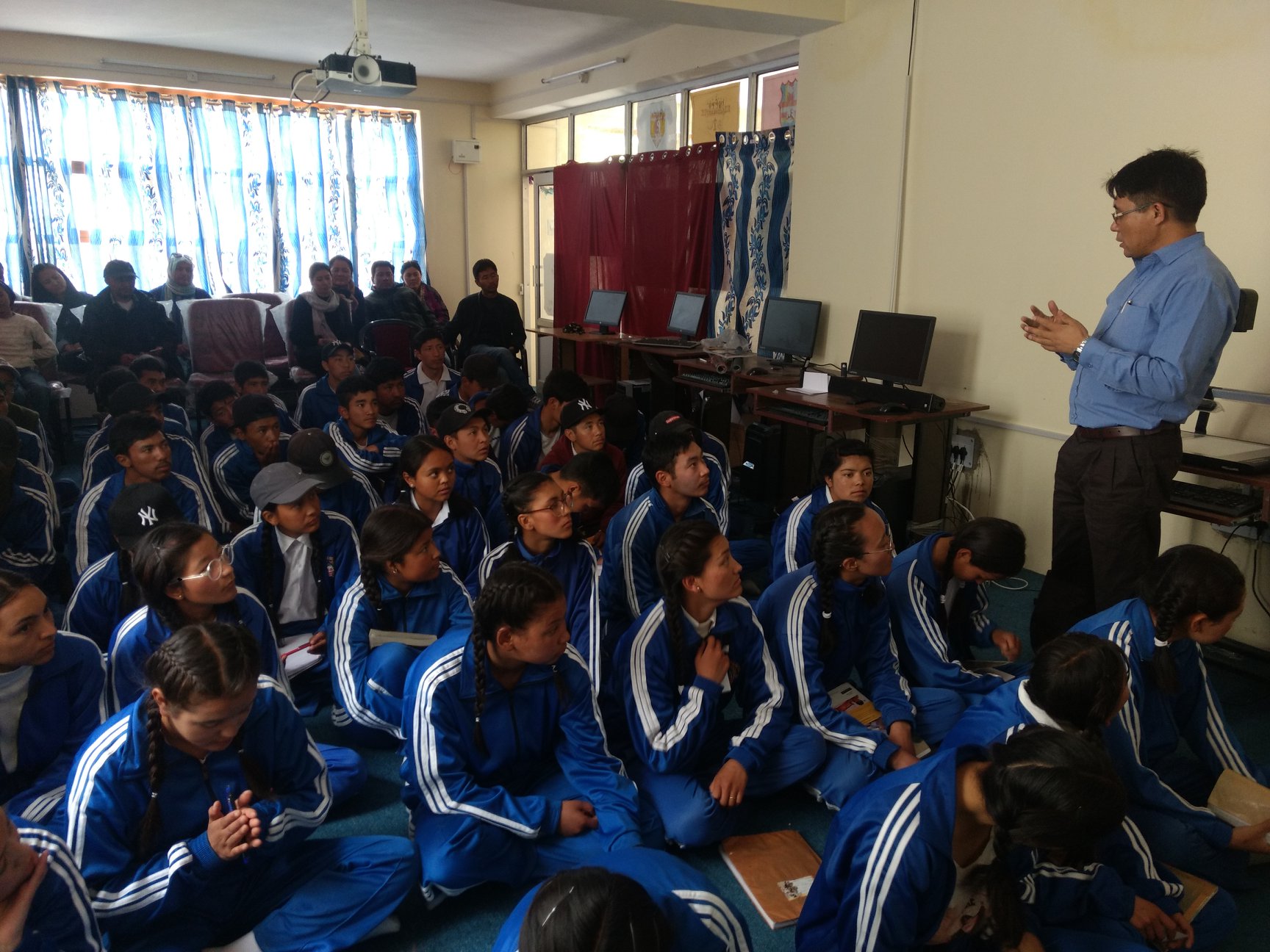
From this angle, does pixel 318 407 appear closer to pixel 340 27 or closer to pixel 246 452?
pixel 246 452

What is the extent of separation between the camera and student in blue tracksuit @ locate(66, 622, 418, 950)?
148cm

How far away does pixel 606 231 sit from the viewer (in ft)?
23.9

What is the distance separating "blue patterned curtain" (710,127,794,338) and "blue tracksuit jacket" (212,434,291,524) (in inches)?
124

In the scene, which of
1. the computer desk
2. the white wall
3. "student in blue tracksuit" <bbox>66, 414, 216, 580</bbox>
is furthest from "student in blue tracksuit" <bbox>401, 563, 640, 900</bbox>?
the white wall

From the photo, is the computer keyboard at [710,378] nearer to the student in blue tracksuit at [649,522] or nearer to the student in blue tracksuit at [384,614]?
the student in blue tracksuit at [649,522]

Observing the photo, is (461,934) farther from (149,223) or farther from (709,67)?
(149,223)

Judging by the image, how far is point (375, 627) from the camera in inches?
92.5

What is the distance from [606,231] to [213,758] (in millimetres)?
6196

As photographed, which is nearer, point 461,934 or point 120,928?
point 120,928

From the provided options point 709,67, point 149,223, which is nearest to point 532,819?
point 709,67

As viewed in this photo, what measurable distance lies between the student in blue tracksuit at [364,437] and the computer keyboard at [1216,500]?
2.86 meters

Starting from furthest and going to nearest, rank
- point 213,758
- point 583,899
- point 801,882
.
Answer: point 801,882 → point 213,758 → point 583,899

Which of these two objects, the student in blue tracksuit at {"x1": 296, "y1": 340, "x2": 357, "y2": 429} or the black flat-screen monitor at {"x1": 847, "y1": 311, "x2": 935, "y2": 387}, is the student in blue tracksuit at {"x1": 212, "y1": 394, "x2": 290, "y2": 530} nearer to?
the student in blue tracksuit at {"x1": 296, "y1": 340, "x2": 357, "y2": 429}

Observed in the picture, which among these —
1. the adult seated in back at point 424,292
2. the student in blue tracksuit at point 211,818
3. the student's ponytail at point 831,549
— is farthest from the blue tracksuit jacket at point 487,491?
the adult seated in back at point 424,292
